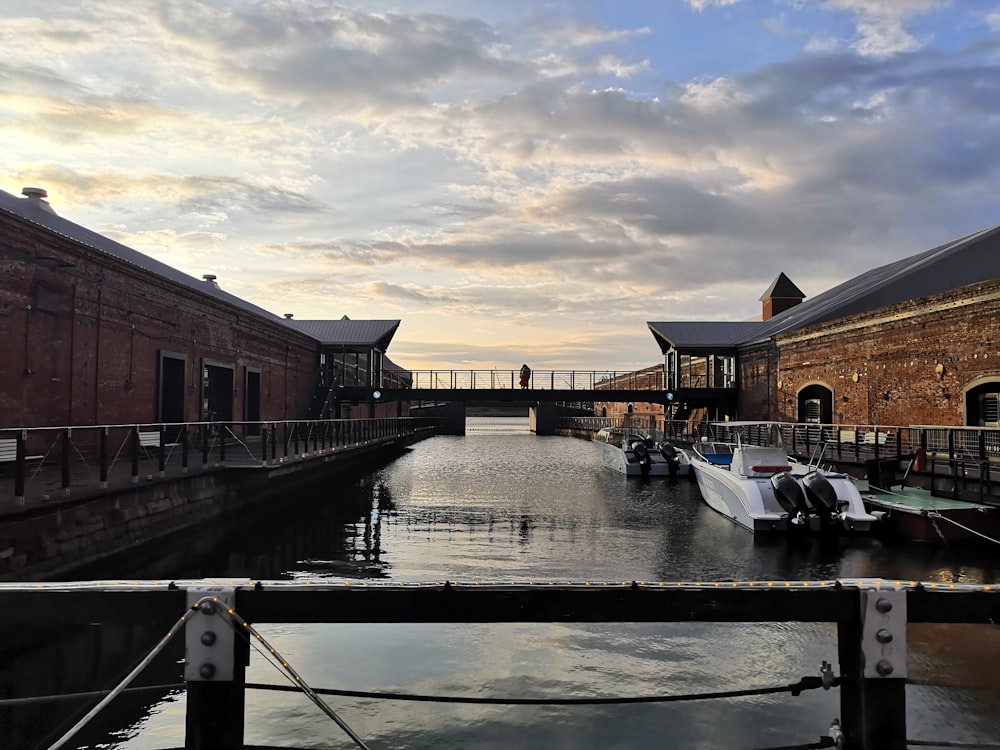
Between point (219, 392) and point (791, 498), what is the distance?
19842mm

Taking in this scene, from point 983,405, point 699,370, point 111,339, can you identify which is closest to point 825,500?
point 983,405

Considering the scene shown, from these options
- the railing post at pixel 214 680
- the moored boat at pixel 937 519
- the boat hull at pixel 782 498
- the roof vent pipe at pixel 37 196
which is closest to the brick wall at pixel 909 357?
the moored boat at pixel 937 519

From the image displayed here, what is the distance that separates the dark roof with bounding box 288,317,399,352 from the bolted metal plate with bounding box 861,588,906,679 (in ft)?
118

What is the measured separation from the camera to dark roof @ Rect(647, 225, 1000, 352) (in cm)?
2612

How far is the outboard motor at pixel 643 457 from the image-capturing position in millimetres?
25344

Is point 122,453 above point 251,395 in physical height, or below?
below

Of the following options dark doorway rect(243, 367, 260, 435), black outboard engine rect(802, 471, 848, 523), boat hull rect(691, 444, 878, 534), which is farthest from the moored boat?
dark doorway rect(243, 367, 260, 435)

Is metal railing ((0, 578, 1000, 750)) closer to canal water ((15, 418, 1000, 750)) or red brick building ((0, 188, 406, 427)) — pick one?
canal water ((15, 418, 1000, 750))

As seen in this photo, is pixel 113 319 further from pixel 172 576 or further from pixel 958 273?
pixel 958 273

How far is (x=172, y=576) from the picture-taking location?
10.7m

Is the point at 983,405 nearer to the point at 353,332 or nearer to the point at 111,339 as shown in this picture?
the point at 111,339

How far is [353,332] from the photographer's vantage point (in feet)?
130

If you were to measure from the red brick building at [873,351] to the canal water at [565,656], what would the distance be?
8.99 metres

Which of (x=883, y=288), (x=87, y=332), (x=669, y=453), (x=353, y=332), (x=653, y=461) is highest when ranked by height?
(x=883, y=288)
